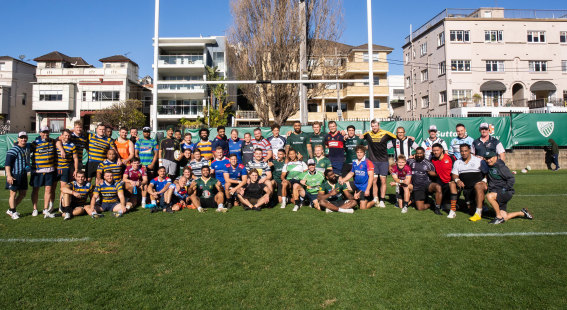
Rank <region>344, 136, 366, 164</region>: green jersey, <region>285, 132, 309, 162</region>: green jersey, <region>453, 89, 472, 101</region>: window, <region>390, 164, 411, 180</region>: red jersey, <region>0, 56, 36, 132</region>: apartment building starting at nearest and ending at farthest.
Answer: <region>390, 164, 411, 180</region>: red jersey
<region>344, 136, 366, 164</region>: green jersey
<region>285, 132, 309, 162</region>: green jersey
<region>453, 89, 472, 101</region>: window
<region>0, 56, 36, 132</region>: apartment building

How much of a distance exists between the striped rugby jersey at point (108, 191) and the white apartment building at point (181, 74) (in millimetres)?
27986

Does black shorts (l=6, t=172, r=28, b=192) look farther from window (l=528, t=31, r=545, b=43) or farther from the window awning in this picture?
window (l=528, t=31, r=545, b=43)

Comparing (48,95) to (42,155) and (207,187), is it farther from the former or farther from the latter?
(207,187)

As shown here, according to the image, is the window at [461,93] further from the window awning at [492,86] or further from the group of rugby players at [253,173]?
the group of rugby players at [253,173]

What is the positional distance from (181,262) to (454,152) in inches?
241

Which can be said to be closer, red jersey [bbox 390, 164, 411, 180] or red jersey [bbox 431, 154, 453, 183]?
red jersey [bbox 431, 154, 453, 183]

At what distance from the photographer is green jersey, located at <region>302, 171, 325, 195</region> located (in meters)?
6.87

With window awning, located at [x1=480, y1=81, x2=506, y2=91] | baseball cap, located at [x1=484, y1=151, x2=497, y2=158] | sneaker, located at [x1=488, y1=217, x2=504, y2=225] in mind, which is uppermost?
window awning, located at [x1=480, y1=81, x2=506, y2=91]

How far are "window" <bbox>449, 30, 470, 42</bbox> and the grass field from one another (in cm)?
3324

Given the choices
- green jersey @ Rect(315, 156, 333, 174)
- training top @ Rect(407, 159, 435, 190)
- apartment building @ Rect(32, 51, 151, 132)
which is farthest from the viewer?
apartment building @ Rect(32, 51, 151, 132)

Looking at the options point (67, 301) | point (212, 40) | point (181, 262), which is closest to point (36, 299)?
point (67, 301)

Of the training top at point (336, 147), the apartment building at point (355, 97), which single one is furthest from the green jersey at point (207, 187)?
the apartment building at point (355, 97)

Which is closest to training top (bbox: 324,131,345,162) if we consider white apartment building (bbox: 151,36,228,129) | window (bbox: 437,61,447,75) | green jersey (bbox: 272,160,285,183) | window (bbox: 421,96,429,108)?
green jersey (bbox: 272,160,285,183)

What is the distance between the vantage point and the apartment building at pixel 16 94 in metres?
37.2
